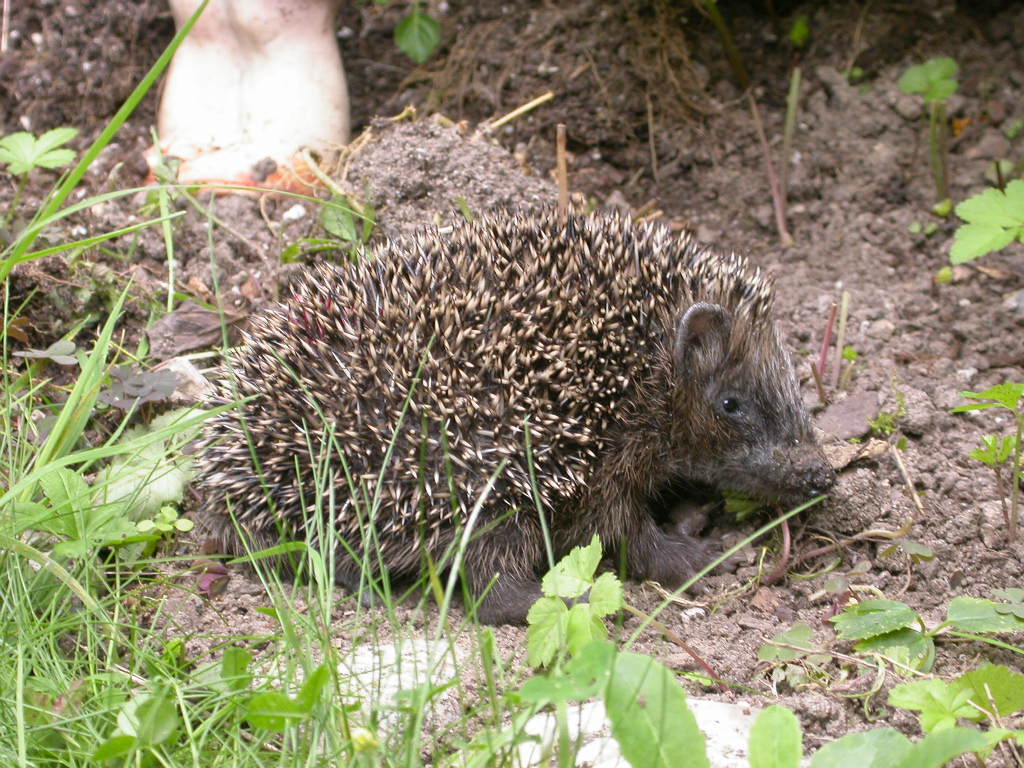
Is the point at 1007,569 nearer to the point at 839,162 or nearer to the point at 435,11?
the point at 839,162

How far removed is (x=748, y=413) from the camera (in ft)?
15.2

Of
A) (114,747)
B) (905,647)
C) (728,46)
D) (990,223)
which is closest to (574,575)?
(905,647)

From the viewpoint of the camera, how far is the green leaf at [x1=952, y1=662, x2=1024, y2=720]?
10.9ft

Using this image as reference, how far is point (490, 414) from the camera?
4164mm

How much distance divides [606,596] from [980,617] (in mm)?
1247

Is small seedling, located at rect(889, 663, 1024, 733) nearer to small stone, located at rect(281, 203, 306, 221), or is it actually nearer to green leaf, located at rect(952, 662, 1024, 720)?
green leaf, located at rect(952, 662, 1024, 720)

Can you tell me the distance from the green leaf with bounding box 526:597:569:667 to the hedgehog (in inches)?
12.7

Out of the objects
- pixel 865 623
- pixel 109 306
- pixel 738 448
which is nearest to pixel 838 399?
pixel 738 448

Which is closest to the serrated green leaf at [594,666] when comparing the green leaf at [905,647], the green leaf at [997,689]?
the green leaf at [997,689]

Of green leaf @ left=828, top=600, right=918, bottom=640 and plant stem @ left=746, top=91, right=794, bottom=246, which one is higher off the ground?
plant stem @ left=746, top=91, right=794, bottom=246

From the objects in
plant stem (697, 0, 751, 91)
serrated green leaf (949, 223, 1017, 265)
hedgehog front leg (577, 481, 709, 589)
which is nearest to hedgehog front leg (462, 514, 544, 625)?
hedgehog front leg (577, 481, 709, 589)

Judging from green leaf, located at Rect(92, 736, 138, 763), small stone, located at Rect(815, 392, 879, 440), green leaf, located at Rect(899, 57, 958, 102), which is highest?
green leaf, located at Rect(899, 57, 958, 102)

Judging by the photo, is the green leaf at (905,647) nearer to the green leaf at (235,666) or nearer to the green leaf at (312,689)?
the green leaf at (312,689)

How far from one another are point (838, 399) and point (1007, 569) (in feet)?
4.21
